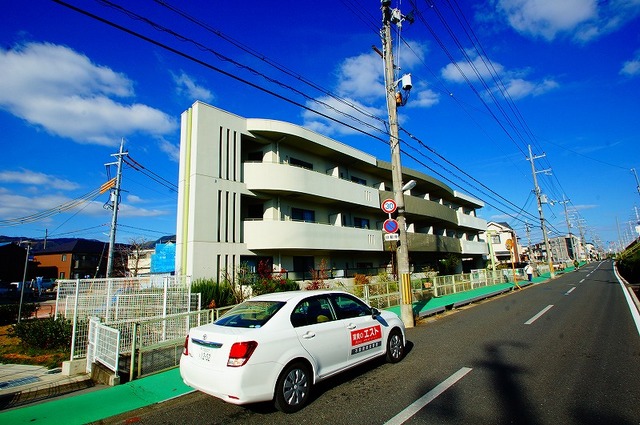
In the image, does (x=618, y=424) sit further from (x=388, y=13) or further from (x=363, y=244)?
(x=363, y=244)

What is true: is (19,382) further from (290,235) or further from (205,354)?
(290,235)

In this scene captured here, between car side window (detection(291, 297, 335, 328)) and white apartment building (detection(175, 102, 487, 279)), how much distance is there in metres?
6.19

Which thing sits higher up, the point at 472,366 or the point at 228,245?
the point at 228,245

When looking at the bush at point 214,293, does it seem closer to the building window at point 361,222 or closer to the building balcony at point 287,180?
the building balcony at point 287,180

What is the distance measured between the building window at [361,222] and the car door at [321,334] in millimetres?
18469

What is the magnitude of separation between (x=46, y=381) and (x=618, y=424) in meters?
9.30

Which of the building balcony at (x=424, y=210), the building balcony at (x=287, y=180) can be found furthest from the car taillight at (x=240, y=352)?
the building balcony at (x=424, y=210)

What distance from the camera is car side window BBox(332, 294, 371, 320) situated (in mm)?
5293

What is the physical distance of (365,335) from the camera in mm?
5418

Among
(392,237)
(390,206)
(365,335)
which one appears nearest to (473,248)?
(390,206)

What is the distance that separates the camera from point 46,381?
6395 millimetres

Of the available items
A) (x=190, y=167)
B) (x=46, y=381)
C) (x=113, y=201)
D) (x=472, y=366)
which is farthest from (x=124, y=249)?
(x=472, y=366)

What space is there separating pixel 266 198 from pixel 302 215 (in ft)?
9.49

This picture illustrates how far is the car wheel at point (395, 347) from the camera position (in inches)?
235
